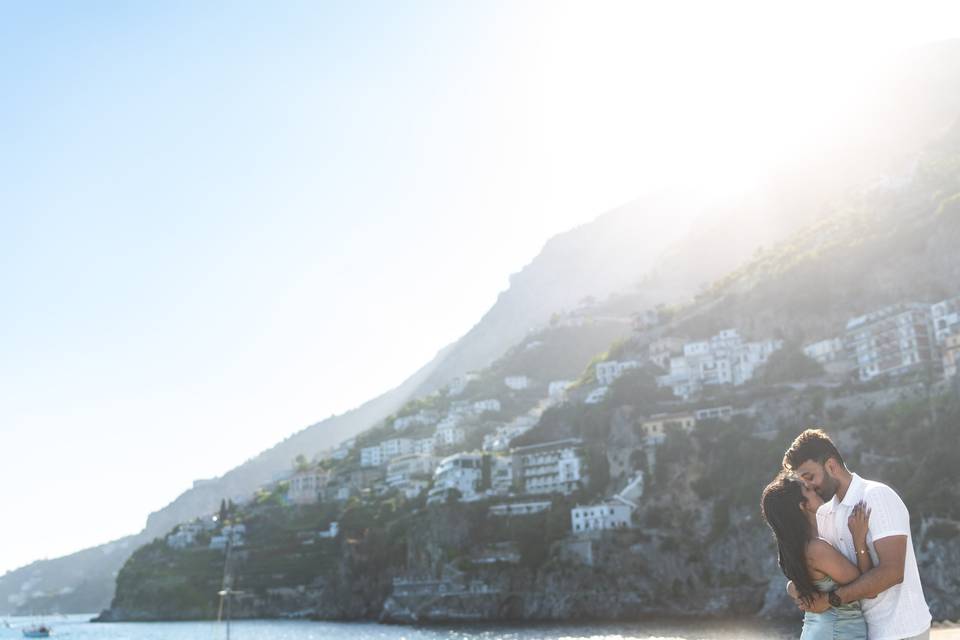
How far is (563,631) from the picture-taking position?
2400 inches

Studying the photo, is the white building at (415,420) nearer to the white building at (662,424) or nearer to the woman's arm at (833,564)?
the white building at (662,424)

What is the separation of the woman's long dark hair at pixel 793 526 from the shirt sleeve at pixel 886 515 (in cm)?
45

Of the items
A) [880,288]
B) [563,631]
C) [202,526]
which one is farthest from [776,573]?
[202,526]

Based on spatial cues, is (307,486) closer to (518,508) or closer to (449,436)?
(449,436)

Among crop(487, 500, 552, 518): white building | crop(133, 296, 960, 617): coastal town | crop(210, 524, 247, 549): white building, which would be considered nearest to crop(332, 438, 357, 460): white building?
crop(133, 296, 960, 617): coastal town

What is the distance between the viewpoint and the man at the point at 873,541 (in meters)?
5.65

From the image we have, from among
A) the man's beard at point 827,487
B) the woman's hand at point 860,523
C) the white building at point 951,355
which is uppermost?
the white building at point 951,355

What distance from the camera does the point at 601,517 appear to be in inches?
2975

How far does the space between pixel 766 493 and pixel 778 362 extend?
3347 inches

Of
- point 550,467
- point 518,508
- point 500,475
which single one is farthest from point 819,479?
point 500,475

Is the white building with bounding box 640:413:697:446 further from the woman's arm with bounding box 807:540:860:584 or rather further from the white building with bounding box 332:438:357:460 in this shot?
the woman's arm with bounding box 807:540:860:584

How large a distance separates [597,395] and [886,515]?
314 ft

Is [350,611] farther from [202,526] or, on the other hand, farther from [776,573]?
[202,526]

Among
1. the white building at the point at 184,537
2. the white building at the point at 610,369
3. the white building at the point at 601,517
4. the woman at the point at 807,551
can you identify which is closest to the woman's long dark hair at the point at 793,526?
the woman at the point at 807,551
